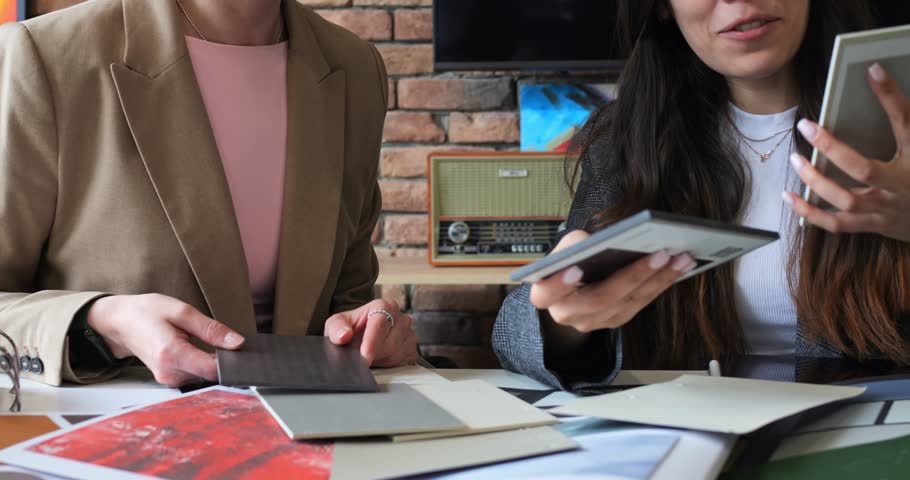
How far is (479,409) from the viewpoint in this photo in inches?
26.7

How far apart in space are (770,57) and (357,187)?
1.97 ft

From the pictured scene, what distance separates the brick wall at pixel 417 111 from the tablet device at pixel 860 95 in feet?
5.45

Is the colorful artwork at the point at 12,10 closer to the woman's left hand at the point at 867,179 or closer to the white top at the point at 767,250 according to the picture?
the white top at the point at 767,250

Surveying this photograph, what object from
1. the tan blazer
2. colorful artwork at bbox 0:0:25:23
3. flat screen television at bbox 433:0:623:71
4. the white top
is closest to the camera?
the tan blazer

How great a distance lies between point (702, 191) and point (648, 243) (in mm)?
583

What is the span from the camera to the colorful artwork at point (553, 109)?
2400 mm

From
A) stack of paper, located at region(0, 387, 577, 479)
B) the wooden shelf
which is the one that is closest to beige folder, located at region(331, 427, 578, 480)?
stack of paper, located at region(0, 387, 577, 479)

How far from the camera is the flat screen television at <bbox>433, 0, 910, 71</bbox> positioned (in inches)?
91.9

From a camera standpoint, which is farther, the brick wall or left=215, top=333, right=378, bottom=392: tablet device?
the brick wall

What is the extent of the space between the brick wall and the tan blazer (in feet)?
4.35

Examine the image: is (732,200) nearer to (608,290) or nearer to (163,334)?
(608,290)

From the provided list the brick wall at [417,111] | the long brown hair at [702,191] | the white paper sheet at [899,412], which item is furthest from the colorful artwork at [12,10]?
the white paper sheet at [899,412]

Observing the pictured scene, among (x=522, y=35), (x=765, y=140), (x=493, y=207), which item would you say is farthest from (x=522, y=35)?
(x=765, y=140)

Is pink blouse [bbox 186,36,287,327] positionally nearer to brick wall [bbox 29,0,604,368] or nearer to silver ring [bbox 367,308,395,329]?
silver ring [bbox 367,308,395,329]
